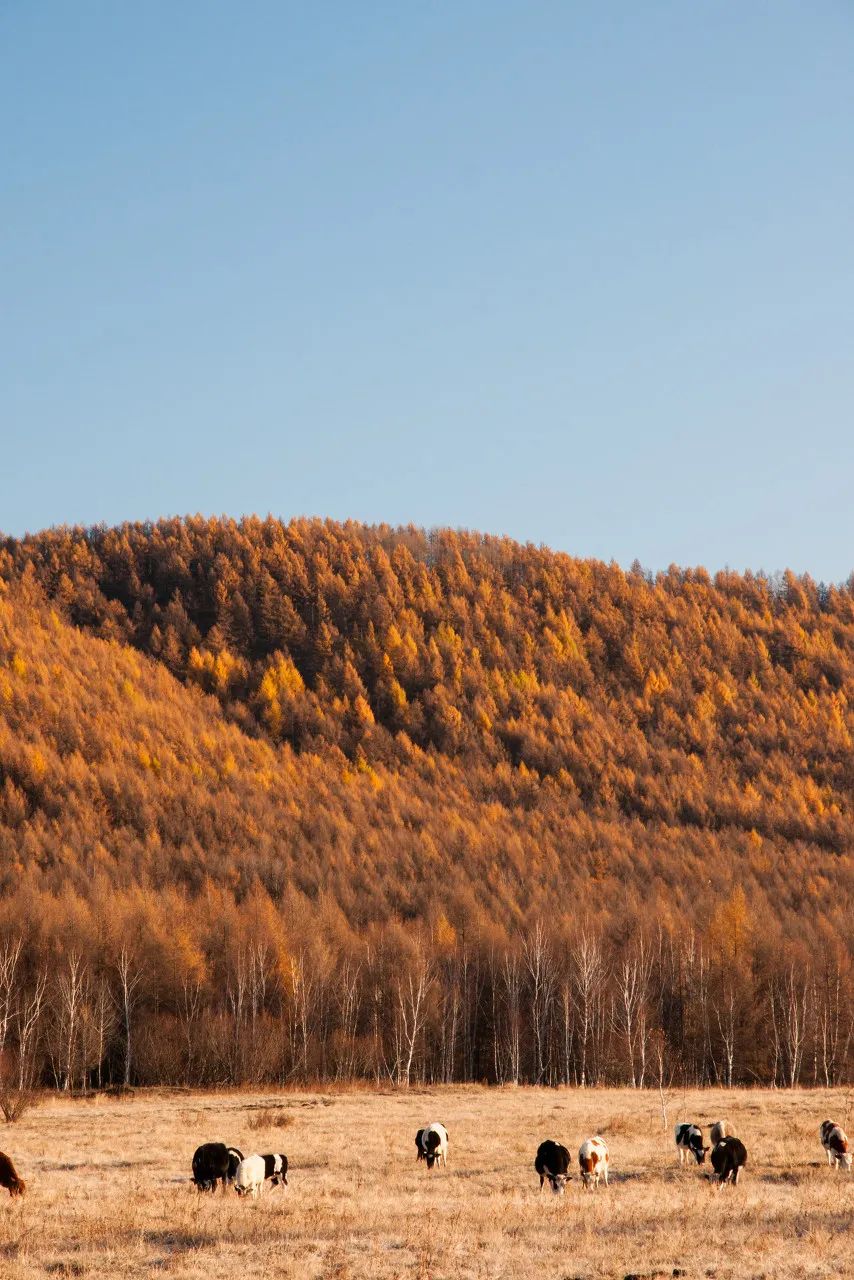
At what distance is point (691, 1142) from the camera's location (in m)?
29.2

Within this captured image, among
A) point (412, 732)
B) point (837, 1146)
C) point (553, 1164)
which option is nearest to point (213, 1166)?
point (553, 1164)

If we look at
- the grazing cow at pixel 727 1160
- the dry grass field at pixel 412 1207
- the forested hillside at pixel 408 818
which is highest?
the forested hillside at pixel 408 818

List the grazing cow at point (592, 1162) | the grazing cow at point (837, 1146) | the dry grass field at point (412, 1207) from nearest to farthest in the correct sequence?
1. the dry grass field at point (412, 1207)
2. the grazing cow at point (592, 1162)
3. the grazing cow at point (837, 1146)

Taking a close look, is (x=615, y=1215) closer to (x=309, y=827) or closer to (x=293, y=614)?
(x=309, y=827)

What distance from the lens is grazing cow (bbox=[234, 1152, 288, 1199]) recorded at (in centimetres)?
2481

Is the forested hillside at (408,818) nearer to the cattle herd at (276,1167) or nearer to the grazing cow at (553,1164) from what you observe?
the cattle herd at (276,1167)

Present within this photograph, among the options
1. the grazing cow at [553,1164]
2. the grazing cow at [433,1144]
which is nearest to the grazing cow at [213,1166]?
the grazing cow at [433,1144]

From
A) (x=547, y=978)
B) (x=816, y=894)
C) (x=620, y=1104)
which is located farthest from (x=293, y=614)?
(x=620, y=1104)

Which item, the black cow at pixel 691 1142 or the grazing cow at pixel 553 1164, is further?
the black cow at pixel 691 1142

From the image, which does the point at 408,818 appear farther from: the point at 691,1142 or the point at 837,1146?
the point at 837,1146

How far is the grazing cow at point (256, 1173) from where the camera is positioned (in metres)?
24.8

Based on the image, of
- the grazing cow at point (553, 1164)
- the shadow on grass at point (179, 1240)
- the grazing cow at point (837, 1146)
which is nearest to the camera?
the shadow on grass at point (179, 1240)

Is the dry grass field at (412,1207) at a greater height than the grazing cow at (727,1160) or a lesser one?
lesser

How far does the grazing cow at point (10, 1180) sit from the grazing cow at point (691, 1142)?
1529 cm
